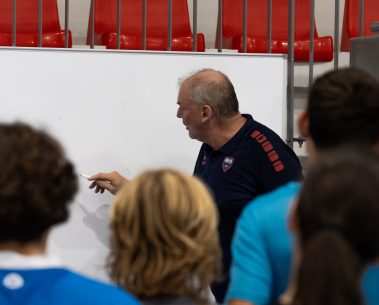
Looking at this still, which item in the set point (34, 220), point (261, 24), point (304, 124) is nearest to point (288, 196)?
point (304, 124)

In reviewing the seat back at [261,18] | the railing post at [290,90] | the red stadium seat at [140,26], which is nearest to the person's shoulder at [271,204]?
the railing post at [290,90]

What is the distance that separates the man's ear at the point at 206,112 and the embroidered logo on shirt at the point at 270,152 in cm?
25

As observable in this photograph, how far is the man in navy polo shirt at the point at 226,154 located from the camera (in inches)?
127

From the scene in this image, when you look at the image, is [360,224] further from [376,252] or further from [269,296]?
[269,296]

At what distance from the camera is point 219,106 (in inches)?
137

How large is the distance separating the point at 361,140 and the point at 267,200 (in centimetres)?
24

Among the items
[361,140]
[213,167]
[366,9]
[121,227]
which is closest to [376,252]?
[121,227]

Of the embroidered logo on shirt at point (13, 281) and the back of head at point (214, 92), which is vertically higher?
the back of head at point (214, 92)

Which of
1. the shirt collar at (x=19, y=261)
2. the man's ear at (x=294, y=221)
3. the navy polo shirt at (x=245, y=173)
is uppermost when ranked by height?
the man's ear at (x=294, y=221)

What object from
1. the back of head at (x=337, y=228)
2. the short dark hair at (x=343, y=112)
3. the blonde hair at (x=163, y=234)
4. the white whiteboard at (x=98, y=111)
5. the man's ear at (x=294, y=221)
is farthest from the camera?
the white whiteboard at (x=98, y=111)

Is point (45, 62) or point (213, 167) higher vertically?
point (45, 62)

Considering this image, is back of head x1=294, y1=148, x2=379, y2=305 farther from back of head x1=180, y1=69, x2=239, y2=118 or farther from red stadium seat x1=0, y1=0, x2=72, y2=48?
red stadium seat x1=0, y1=0, x2=72, y2=48

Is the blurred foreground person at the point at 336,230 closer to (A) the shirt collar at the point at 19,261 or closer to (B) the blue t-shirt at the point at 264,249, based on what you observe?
(A) the shirt collar at the point at 19,261

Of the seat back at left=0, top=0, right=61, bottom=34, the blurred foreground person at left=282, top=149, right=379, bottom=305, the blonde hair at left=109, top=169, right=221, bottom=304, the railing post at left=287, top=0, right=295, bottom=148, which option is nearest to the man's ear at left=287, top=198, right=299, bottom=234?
the blurred foreground person at left=282, top=149, right=379, bottom=305
